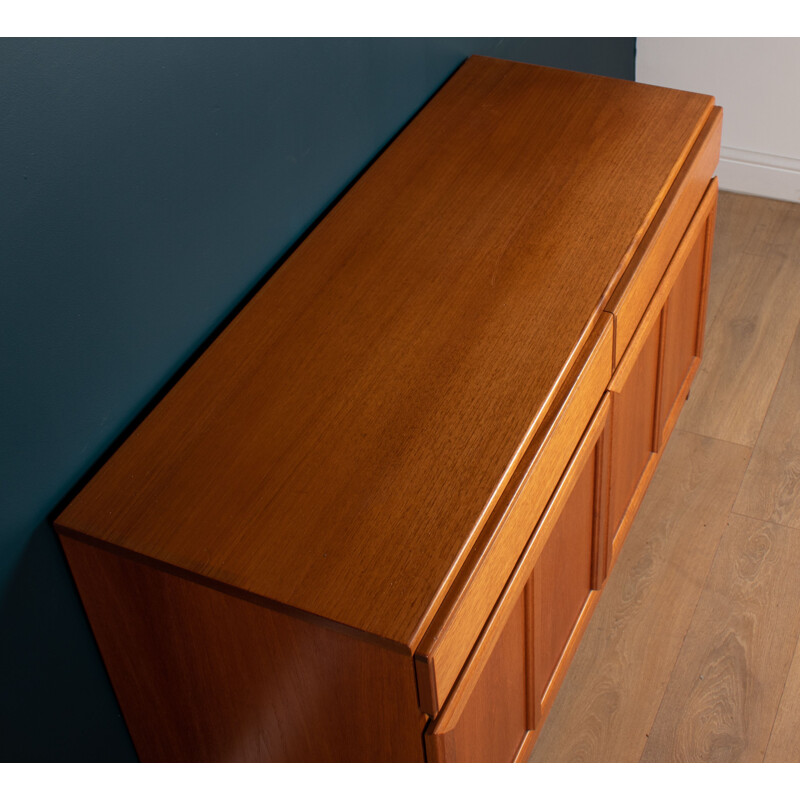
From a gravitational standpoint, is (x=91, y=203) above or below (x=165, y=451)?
above

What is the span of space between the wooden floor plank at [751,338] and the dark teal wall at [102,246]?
3.90ft

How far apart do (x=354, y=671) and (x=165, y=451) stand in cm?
37

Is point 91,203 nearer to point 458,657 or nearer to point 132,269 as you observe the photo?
point 132,269

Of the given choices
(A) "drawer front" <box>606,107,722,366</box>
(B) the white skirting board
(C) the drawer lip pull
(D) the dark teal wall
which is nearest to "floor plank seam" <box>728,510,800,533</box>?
(C) the drawer lip pull

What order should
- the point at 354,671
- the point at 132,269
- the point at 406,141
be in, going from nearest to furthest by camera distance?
the point at 354,671, the point at 132,269, the point at 406,141

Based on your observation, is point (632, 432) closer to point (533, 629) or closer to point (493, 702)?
point (533, 629)

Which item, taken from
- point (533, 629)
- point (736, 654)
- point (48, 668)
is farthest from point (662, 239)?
point (48, 668)

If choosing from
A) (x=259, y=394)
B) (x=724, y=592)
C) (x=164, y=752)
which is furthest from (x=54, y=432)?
(x=724, y=592)

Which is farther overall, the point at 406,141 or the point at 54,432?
the point at 406,141

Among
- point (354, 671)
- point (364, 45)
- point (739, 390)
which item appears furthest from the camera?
point (739, 390)

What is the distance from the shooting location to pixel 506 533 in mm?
1249

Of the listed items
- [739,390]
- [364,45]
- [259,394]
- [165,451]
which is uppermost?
[739,390]

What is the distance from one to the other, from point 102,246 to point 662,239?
0.90 m

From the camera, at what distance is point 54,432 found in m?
1.24
